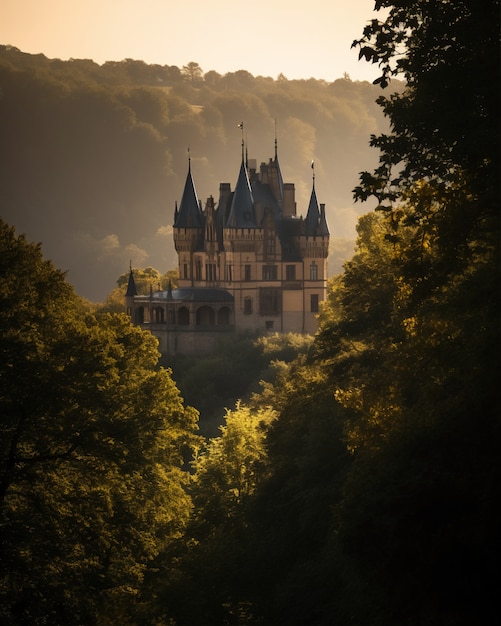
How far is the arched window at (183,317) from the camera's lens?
9438 cm

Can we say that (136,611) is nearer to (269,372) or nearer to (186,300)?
(269,372)

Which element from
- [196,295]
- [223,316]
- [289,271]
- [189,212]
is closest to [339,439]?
[196,295]

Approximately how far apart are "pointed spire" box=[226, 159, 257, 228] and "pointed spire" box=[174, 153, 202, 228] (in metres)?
4.92

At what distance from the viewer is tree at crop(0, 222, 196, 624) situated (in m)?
27.0

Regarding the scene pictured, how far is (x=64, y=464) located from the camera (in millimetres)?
29484

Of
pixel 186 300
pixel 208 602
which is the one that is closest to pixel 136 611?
pixel 208 602

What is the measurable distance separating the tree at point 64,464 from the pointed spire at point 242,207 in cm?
6211

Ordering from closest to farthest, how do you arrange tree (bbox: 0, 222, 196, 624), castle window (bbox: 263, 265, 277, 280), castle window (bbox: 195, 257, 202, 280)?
tree (bbox: 0, 222, 196, 624)
castle window (bbox: 263, 265, 277, 280)
castle window (bbox: 195, 257, 202, 280)

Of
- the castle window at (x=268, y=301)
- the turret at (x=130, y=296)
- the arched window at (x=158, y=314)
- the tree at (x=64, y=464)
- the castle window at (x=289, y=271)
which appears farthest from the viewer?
the turret at (x=130, y=296)

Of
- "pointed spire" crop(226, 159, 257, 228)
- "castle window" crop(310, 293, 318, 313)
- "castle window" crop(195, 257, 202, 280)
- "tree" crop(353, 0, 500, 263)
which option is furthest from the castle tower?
"tree" crop(353, 0, 500, 263)

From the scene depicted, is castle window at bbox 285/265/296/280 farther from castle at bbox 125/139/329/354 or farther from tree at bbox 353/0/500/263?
tree at bbox 353/0/500/263

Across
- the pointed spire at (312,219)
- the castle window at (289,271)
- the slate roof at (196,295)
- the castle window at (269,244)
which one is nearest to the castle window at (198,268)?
the slate roof at (196,295)

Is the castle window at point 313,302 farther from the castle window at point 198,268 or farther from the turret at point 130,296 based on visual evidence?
the turret at point 130,296

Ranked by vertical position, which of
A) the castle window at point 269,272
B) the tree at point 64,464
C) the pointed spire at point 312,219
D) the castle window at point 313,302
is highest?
the pointed spire at point 312,219
